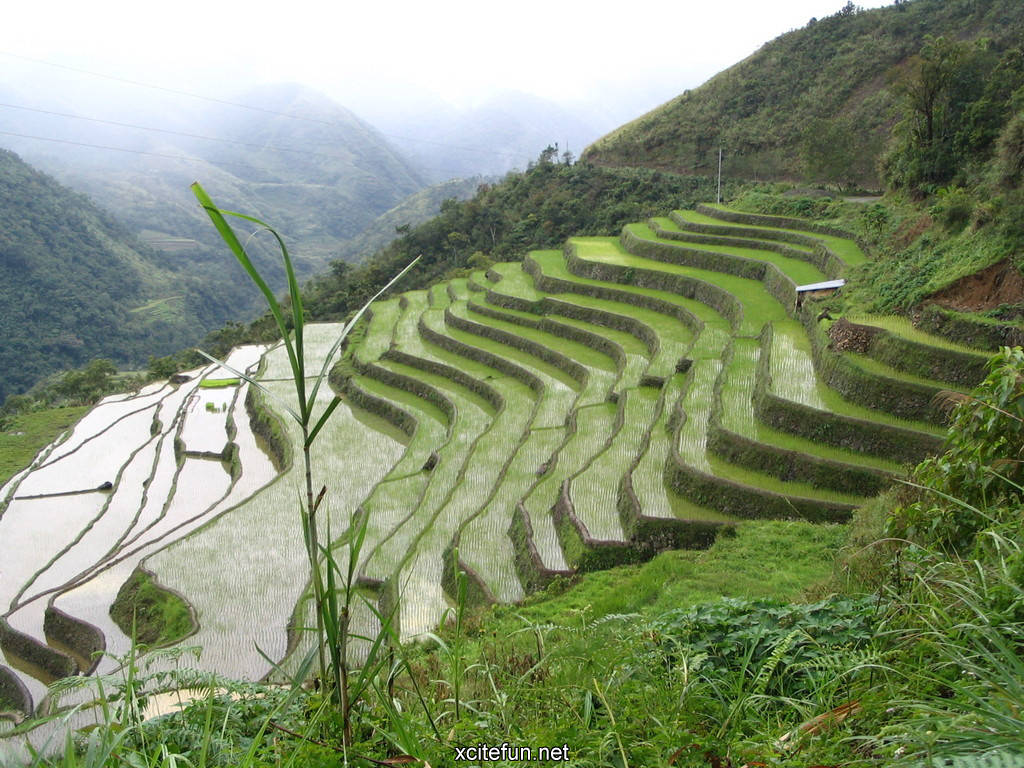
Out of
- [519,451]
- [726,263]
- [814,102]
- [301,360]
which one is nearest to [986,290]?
[519,451]

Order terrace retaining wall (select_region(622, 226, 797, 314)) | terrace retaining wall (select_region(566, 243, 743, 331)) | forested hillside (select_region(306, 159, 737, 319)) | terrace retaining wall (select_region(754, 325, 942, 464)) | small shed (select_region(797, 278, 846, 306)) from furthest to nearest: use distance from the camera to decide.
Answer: forested hillside (select_region(306, 159, 737, 319)), terrace retaining wall (select_region(566, 243, 743, 331)), terrace retaining wall (select_region(622, 226, 797, 314)), small shed (select_region(797, 278, 846, 306)), terrace retaining wall (select_region(754, 325, 942, 464))

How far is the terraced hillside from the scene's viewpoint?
7.73 meters

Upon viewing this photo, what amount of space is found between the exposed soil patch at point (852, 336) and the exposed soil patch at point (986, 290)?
0.93 metres

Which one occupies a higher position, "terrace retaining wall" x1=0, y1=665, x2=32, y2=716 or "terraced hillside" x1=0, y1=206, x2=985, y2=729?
"terraced hillside" x1=0, y1=206, x2=985, y2=729

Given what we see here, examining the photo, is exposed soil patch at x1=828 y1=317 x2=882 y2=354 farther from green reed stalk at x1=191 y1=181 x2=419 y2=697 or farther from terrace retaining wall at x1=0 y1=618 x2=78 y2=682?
terrace retaining wall at x1=0 y1=618 x2=78 y2=682

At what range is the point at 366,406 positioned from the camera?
15930mm

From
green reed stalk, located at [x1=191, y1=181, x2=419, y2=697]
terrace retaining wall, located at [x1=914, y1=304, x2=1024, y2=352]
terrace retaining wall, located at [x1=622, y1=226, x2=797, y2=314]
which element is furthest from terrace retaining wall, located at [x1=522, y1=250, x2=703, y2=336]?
green reed stalk, located at [x1=191, y1=181, x2=419, y2=697]

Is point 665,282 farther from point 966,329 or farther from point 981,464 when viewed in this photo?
point 981,464

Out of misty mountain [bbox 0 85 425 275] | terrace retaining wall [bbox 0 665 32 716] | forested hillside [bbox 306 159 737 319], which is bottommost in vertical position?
terrace retaining wall [bbox 0 665 32 716]

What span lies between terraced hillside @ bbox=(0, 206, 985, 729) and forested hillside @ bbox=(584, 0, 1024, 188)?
7209 mm

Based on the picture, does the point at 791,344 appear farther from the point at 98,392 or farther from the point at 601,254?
the point at 98,392

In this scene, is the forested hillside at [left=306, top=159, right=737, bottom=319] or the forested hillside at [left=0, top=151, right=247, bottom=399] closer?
the forested hillside at [left=306, top=159, right=737, bottom=319]

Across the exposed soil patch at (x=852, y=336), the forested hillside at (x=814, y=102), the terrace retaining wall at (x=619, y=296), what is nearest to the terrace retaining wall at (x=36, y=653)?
the exposed soil patch at (x=852, y=336)

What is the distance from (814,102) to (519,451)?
23579 millimetres
